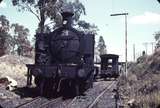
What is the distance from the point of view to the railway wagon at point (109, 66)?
3394 centimetres

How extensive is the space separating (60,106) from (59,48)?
199 inches

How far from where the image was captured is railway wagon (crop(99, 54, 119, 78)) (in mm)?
33938

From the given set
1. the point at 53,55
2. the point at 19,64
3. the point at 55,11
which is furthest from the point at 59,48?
the point at 55,11

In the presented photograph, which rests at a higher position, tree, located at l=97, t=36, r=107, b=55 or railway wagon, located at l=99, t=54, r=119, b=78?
tree, located at l=97, t=36, r=107, b=55

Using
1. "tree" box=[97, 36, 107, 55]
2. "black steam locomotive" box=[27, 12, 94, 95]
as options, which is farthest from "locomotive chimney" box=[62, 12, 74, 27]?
"tree" box=[97, 36, 107, 55]

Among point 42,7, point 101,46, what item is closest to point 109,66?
point 42,7

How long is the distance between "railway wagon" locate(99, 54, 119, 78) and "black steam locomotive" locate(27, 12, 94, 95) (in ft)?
53.3

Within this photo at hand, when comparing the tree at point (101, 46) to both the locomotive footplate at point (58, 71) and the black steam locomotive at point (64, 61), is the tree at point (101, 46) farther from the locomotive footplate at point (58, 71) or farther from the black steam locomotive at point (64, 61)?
the locomotive footplate at point (58, 71)

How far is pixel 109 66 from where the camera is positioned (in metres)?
35.2

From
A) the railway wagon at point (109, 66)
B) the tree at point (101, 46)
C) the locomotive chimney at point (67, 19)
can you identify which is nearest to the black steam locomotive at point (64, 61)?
the locomotive chimney at point (67, 19)

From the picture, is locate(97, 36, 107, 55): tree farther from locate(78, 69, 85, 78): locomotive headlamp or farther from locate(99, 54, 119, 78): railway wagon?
locate(78, 69, 85, 78): locomotive headlamp

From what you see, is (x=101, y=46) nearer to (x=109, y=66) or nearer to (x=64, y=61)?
(x=109, y=66)

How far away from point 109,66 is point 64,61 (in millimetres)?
18582

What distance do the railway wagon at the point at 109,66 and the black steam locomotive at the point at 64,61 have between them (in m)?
16.2
